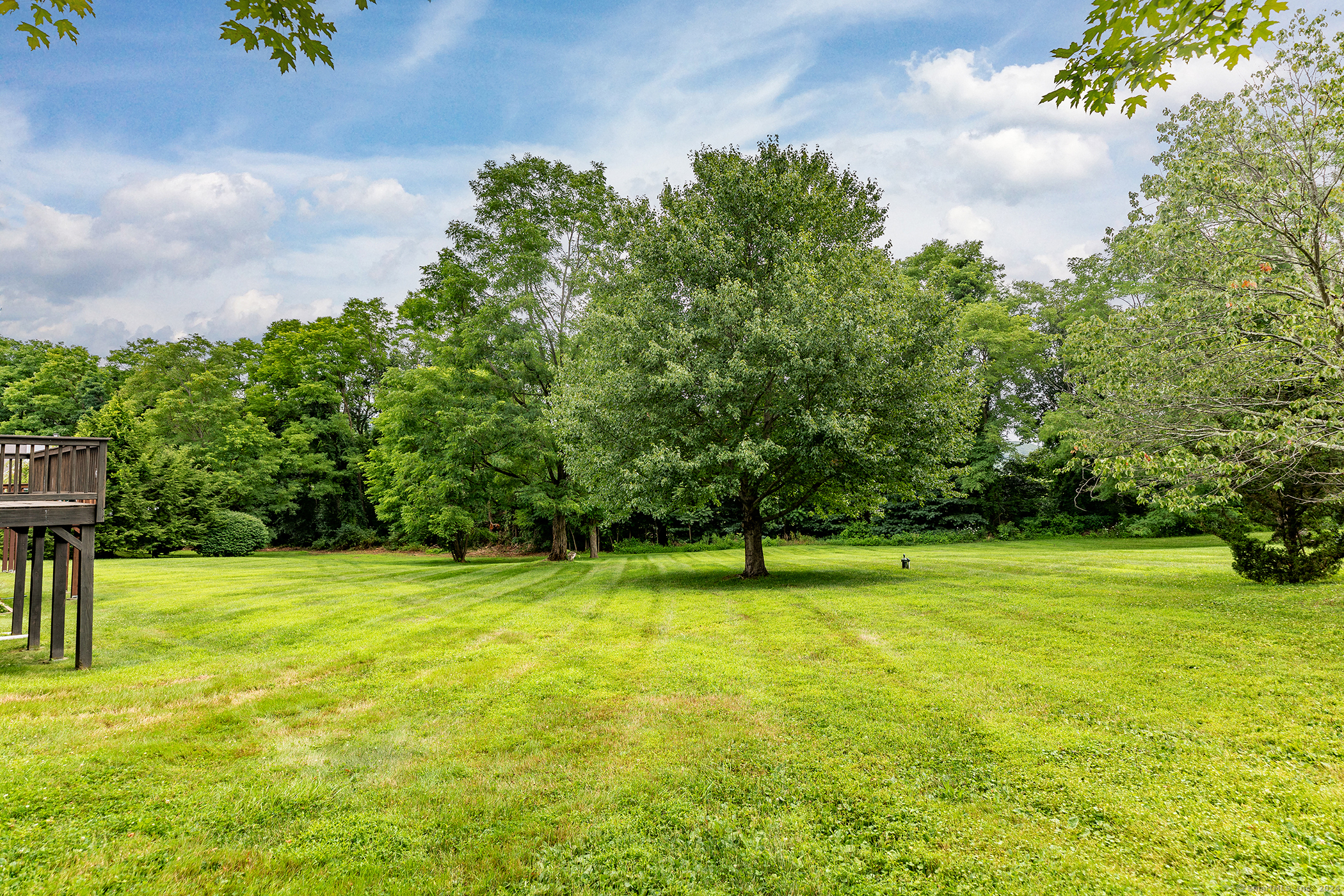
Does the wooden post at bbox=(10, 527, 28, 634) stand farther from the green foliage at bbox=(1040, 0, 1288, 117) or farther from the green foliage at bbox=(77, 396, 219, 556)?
the green foliage at bbox=(77, 396, 219, 556)

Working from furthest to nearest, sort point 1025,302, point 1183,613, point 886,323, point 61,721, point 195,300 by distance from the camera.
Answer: point 1025,302 → point 886,323 → point 195,300 → point 1183,613 → point 61,721

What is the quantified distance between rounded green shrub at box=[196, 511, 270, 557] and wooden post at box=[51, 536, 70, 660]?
24.2m

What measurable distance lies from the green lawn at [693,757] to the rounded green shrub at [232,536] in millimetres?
22054

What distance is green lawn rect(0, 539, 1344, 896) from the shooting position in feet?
10.5

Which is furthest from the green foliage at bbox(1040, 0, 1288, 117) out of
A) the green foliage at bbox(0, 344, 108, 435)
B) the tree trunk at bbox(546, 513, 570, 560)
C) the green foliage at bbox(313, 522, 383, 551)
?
the green foliage at bbox(0, 344, 108, 435)

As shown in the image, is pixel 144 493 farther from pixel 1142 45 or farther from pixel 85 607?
pixel 1142 45

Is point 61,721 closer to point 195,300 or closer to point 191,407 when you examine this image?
point 195,300

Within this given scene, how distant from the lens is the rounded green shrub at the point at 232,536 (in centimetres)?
2755

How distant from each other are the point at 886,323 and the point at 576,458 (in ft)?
28.3

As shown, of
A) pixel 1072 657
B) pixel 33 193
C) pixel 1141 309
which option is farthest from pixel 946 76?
pixel 33 193

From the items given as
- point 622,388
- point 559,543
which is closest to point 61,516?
point 622,388

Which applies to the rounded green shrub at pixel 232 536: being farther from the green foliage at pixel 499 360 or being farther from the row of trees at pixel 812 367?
the green foliage at pixel 499 360

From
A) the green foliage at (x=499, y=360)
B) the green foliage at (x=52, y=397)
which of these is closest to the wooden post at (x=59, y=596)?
the green foliage at (x=499, y=360)

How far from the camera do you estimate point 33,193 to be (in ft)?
19.4
